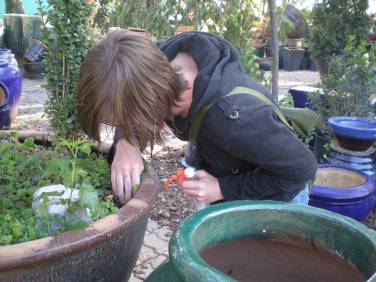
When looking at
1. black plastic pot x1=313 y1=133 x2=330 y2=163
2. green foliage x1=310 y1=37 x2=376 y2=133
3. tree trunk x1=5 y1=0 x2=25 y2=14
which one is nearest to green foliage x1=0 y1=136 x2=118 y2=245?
black plastic pot x1=313 y1=133 x2=330 y2=163

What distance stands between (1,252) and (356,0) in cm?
540

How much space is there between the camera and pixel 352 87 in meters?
3.55

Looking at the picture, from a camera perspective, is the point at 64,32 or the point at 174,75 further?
the point at 64,32

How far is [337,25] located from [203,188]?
4.76 meters

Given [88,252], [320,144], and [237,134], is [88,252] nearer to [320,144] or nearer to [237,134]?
[237,134]

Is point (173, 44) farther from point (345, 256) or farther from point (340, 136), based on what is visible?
point (340, 136)

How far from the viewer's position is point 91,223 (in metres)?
1.31

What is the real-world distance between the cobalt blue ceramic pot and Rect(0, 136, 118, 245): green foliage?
5.22 ft

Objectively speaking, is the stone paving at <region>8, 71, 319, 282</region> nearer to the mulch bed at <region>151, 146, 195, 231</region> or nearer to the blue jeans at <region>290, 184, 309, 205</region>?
the mulch bed at <region>151, 146, 195, 231</region>

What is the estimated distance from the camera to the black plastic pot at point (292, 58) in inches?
414

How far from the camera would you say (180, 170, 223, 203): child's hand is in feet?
4.45

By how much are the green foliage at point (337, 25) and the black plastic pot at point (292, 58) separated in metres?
4.74

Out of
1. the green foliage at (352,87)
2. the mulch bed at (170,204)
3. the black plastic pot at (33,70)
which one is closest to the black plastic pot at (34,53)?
the black plastic pot at (33,70)

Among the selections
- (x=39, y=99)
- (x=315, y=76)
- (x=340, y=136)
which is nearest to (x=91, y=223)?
(x=340, y=136)
